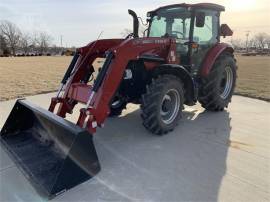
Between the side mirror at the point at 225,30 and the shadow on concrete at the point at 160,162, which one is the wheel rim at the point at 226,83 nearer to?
the side mirror at the point at 225,30

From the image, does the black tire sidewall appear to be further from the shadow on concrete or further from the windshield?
the windshield

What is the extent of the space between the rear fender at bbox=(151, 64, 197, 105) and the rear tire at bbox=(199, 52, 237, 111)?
2.43ft

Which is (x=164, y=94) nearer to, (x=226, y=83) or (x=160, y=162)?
(x=160, y=162)

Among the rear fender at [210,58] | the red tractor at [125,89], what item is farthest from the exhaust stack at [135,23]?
the rear fender at [210,58]

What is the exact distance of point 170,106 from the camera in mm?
4766

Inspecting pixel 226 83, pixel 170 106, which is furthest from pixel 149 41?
pixel 226 83

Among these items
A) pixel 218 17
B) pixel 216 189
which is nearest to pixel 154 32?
pixel 218 17

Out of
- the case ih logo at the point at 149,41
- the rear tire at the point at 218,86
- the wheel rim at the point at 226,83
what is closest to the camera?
the case ih logo at the point at 149,41

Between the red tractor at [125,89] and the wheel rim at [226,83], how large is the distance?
0.08 ft

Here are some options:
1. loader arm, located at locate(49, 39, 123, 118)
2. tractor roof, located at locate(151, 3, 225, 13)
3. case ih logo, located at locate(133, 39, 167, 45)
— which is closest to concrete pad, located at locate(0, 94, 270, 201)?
loader arm, located at locate(49, 39, 123, 118)

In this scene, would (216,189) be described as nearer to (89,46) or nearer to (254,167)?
(254,167)

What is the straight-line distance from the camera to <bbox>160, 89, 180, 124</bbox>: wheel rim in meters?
4.63

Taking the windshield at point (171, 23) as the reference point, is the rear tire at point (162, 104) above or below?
below

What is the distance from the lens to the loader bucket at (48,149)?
9.37 ft
